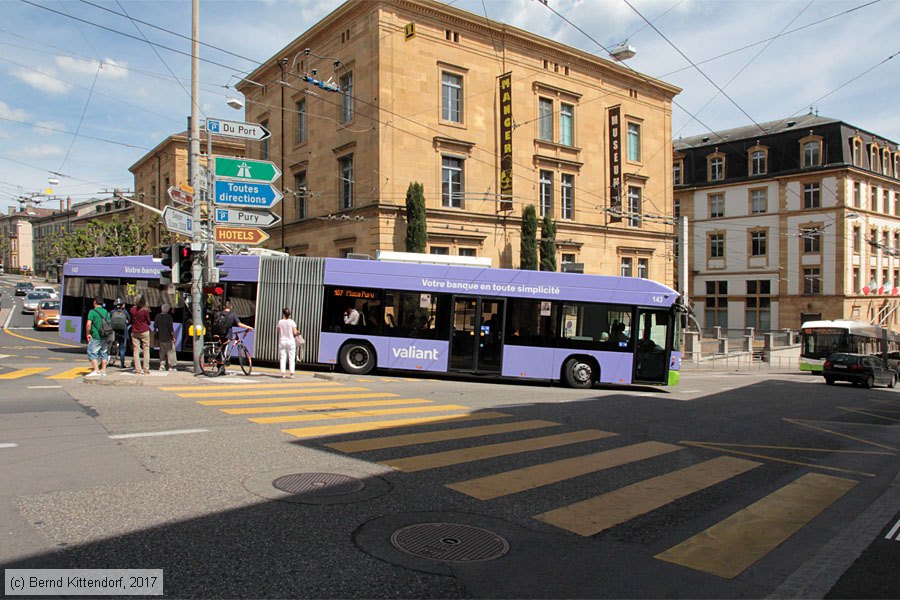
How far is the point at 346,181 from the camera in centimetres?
2967

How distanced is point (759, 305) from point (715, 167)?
13494 mm

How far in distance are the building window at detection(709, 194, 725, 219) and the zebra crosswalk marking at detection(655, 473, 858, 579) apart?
53.1 meters

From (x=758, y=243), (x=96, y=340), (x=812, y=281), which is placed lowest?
(x=96, y=340)

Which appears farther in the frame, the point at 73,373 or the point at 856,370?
the point at 856,370

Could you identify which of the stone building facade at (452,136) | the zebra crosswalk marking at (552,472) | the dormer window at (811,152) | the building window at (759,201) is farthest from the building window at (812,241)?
the zebra crosswalk marking at (552,472)

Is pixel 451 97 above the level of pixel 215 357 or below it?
above

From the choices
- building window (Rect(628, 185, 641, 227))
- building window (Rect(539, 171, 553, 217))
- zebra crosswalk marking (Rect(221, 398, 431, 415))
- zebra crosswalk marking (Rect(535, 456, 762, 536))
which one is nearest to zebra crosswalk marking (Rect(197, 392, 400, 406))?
zebra crosswalk marking (Rect(221, 398, 431, 415))

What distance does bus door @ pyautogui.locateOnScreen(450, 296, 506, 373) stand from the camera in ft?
56.0

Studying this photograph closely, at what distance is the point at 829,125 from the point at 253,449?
56.0 metres

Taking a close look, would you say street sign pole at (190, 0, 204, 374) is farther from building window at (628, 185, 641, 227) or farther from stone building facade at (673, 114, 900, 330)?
stone building facade at (673, 114, 900, 330)

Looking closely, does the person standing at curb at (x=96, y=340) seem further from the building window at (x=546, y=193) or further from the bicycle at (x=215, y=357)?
the building window at (x=546, y=193)

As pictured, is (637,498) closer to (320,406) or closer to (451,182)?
(320,406)

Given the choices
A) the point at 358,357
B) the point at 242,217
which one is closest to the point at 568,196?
the point at 358,357

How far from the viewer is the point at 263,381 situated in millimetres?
14289
